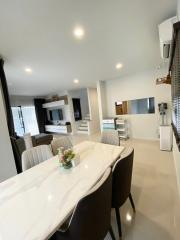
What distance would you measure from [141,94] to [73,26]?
3.80 m

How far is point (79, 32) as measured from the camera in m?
1.98

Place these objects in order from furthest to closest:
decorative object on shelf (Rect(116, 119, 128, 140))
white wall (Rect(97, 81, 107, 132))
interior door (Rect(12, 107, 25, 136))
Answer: interior door (Rect(12, 107, 25, 136)) < white wall (Rect(97, 81, 107, 132)) < decorative object on shelf (Rect(116, 119, 128, 140))

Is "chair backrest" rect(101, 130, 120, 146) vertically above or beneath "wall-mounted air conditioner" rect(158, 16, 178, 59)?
beneath

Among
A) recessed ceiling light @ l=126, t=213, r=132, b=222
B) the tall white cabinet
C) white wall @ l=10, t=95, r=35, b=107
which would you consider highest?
white wall @ l=10, t=95, r=35, b=107

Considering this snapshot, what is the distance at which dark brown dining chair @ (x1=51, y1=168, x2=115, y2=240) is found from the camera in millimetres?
874

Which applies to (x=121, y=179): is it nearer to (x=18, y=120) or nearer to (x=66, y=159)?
(x=66, y=159)

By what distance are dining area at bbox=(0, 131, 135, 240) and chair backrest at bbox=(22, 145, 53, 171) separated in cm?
30

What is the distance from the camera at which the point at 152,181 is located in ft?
7.85

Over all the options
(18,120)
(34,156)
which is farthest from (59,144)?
(18,120)

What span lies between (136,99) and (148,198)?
12.5ft

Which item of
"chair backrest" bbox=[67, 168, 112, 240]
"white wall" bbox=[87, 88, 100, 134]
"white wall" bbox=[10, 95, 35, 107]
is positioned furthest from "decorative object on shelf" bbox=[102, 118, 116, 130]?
"white wall" bbox=[10, 95, 35, 107]

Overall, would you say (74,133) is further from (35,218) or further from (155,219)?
(35,218)

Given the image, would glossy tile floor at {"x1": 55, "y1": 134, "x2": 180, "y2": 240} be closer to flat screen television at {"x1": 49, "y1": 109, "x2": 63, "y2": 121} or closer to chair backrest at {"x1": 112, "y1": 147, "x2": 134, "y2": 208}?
chair backrest at {"x1": 112, "y1": 147, "x2": 134, "y2": 208}

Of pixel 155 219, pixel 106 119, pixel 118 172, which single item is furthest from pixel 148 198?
pixel 106 119
